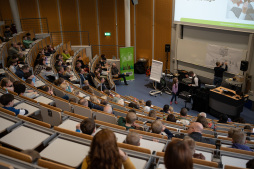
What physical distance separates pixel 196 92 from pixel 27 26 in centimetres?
1072

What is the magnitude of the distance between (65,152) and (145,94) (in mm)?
7891

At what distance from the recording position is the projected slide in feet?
28.1

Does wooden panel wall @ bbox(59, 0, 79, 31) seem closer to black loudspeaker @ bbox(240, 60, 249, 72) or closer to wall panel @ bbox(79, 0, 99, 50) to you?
wall panel @ bbox(79, 0, 99, 50)

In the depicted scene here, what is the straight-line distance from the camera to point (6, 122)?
3.27 meters

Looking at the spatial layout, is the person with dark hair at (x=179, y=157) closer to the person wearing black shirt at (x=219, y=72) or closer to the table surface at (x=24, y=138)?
the table surface at (x=24, y=138)

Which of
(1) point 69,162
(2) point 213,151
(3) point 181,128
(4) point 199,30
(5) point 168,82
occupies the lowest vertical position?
(5) point 168,82

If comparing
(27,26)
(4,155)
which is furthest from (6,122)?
(27,26)

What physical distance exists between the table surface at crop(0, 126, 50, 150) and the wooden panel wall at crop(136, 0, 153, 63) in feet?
35.9

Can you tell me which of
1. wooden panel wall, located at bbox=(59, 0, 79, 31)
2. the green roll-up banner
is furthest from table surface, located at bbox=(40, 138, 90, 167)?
wooden panel wall, located at bbox=(59, 0, 79, 31)

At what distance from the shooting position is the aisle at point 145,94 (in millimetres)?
8477

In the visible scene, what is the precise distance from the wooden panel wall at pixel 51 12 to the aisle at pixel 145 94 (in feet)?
19.5

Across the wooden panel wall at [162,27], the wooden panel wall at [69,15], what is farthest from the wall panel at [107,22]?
the wooden panel wall at [162,27]

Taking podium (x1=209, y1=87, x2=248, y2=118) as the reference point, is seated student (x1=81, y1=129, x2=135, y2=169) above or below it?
above

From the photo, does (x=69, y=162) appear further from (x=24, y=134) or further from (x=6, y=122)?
(x=6, y=122)
